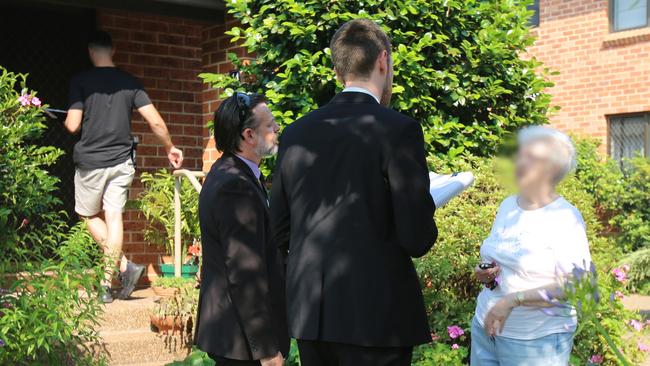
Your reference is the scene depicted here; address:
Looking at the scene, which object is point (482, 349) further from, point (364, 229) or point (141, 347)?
point (141, 347)

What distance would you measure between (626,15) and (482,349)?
1266cm

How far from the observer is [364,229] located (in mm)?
2898

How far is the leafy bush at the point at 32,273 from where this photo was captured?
191 inches

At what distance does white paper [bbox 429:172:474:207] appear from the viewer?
3.20 m

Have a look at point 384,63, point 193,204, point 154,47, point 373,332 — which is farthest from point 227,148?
point 154,47

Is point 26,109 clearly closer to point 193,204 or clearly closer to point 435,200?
point 193,204

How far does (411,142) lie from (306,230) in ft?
1.58

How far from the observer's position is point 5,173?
5.29 meters

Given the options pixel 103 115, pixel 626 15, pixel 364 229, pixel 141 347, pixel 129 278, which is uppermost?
pixel 626 15

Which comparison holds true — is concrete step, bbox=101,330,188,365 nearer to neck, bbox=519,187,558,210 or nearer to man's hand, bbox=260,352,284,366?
man's hand, bbox=260,352,284,366

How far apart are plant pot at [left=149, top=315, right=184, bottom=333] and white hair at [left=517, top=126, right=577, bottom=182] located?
3.75 m

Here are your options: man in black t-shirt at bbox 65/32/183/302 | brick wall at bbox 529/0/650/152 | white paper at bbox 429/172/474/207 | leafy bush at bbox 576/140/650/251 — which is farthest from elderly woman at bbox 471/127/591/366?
brick wall at bbox 529/0/650/152

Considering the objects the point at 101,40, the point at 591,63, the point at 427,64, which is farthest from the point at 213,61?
the point at 591,63

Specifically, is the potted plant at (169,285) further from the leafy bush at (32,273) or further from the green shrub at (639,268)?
the green shrub at (639,268)
